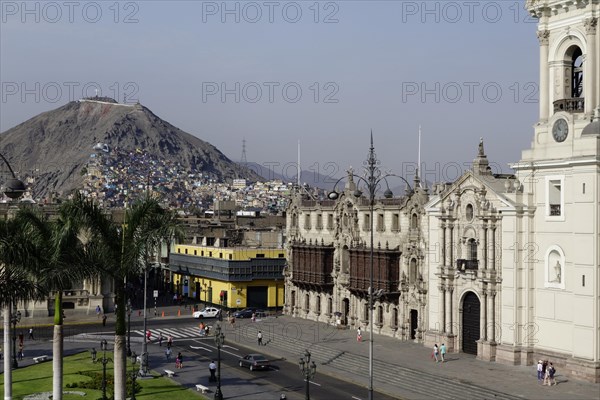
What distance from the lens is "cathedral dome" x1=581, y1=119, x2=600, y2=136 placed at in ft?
181

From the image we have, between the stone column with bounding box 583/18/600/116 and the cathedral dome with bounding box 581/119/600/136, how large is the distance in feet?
5.22

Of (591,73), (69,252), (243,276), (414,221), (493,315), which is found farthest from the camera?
(243,276)

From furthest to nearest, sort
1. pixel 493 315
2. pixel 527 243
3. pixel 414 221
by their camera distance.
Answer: pixel 414 221
pixel 493 315
pixel 527 243

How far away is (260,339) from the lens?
76125mm

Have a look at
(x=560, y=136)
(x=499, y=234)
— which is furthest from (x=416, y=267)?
(x=560, y=136)

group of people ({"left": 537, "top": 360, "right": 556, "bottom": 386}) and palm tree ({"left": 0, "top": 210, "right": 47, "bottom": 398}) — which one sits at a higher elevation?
palm tree ({"left": 0, "top": 210, "right": 47, "bottom": 398})

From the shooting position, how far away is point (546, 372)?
54906 millimetres

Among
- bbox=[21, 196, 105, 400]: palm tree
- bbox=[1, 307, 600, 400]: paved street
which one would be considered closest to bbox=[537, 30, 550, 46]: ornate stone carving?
bbox=[1, 307, 600, 400]: paved street

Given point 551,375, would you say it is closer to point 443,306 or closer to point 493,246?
point 493,246

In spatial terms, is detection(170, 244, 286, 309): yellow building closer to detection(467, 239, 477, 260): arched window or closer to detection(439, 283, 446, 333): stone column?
detection(439, 283, 446, 333): stone column

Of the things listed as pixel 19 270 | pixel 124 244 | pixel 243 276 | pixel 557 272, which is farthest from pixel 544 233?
pixel 243 276

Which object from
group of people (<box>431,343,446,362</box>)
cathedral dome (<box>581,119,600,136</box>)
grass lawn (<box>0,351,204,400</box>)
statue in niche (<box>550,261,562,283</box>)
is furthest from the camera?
group of people (<box>431,343,446,362</box>)

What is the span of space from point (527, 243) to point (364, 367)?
577 inches

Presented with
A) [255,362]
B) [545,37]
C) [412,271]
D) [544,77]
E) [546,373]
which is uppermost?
[545,37]
